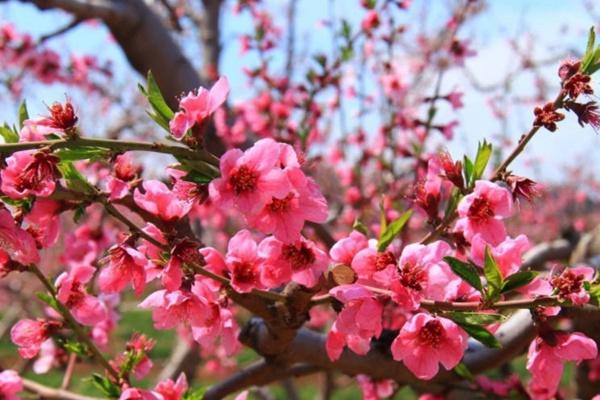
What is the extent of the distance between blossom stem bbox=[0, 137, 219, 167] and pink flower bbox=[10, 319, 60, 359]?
649 mm

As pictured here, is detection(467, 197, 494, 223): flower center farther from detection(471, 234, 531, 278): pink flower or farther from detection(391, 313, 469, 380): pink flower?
detection(391, 313, 469, 380): pink flower

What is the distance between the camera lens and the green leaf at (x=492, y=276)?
1.18 metres

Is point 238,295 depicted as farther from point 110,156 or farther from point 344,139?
point 344,139

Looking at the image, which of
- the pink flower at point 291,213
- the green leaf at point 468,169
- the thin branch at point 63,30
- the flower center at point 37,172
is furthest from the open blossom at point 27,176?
the thin branch at point 63,30

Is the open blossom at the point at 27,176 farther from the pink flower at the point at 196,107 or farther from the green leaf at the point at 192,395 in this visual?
the green leaf at the point at 192,395

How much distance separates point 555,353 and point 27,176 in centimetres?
106

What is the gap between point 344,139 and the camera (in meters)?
5.21

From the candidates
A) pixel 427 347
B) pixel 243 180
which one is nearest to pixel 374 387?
pixel 427 347

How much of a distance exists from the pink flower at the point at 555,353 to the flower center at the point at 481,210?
0.27 metres

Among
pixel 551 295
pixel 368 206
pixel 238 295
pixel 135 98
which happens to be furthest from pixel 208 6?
pixel 135 98

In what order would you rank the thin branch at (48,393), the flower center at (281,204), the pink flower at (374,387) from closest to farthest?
1. the flower center at (281,204)
2. the thin branch at (48,393)
3. the pink flower at (374,387)

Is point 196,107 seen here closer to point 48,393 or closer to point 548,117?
point 548,117

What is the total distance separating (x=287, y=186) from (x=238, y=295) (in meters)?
0.40

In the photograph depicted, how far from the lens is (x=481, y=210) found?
4.34 feet
